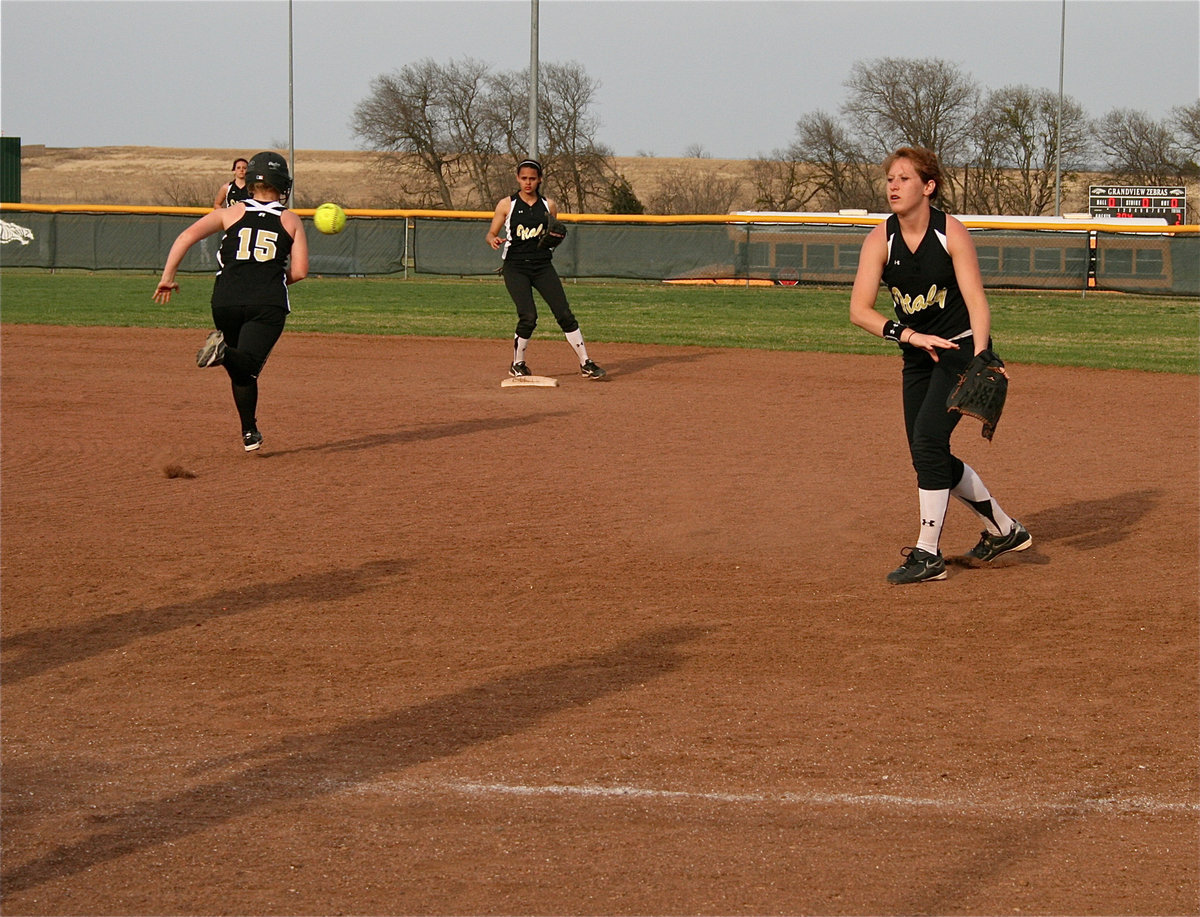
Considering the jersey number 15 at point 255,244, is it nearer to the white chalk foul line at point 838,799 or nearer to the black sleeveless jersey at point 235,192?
the black sleeveless jersey at point 235,192

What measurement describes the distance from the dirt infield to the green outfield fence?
1945 centimetres

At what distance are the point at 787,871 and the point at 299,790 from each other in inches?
53.2

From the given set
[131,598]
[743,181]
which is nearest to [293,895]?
[131,598]

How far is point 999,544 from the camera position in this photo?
6418 millimetres

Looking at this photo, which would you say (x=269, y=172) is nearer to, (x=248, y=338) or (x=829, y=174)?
(x=248, y=338)

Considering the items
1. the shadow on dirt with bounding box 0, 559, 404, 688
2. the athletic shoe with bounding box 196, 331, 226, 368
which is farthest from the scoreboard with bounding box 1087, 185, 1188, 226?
the shadow on dirt with bounding box 0, 559, 404, 688

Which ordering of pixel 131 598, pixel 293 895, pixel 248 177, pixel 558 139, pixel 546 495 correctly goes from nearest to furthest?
pixel 293 895
pixel 131 598
pixel 546 495
pixel 248 177
pixel 558 139

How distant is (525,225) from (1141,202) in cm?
2984

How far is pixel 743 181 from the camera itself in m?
77.7

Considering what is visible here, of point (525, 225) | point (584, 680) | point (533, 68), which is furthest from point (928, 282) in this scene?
point (533, 68)

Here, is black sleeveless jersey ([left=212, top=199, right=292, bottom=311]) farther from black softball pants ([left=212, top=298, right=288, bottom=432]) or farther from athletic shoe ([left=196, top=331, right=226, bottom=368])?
athletic shoe ([left=196, top=331, right=226, bottom=368])

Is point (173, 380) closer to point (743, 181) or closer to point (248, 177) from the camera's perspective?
point (248, 177)

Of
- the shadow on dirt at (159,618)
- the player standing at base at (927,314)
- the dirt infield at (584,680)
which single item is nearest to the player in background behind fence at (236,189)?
the dirt infield at (584,680)

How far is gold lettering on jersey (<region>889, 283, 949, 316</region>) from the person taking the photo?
5.98 meters
